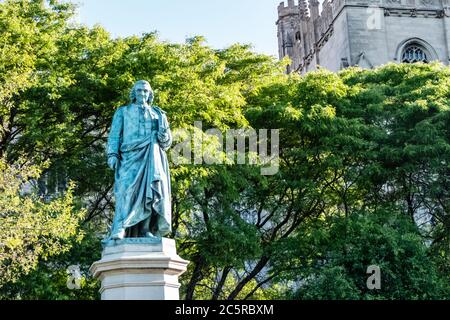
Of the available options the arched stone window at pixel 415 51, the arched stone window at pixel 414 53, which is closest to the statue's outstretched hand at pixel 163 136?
the arched stone window at pixel 415 51

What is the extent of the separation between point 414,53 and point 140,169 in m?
35.8

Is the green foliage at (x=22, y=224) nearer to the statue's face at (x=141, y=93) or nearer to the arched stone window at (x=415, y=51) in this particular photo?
the statue's face at (x=141, y=93)

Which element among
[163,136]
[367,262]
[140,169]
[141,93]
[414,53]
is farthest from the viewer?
[414,53]

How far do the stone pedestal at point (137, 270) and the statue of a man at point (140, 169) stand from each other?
0.27 meters

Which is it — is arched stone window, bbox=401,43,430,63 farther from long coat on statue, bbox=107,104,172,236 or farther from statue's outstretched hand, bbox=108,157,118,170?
statue's outstretched hand, bbox=108,157,118,170

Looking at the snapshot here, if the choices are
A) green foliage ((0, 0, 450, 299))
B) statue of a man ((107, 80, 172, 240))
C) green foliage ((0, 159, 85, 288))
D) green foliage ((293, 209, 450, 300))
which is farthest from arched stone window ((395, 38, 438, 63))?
statue of a man ((107, 80, 172, 240))

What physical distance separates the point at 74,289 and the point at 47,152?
13.2ft

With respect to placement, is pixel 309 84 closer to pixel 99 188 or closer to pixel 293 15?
pixel 99 188

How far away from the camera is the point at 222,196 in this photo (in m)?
22.7

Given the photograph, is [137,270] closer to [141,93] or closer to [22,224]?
[141,93]

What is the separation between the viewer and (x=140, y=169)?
38.2ft

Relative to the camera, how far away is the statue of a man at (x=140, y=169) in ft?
37.6

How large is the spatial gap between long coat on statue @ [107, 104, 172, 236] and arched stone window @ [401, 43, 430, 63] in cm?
3473

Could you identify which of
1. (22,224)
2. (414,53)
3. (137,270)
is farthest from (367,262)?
(414,53)
